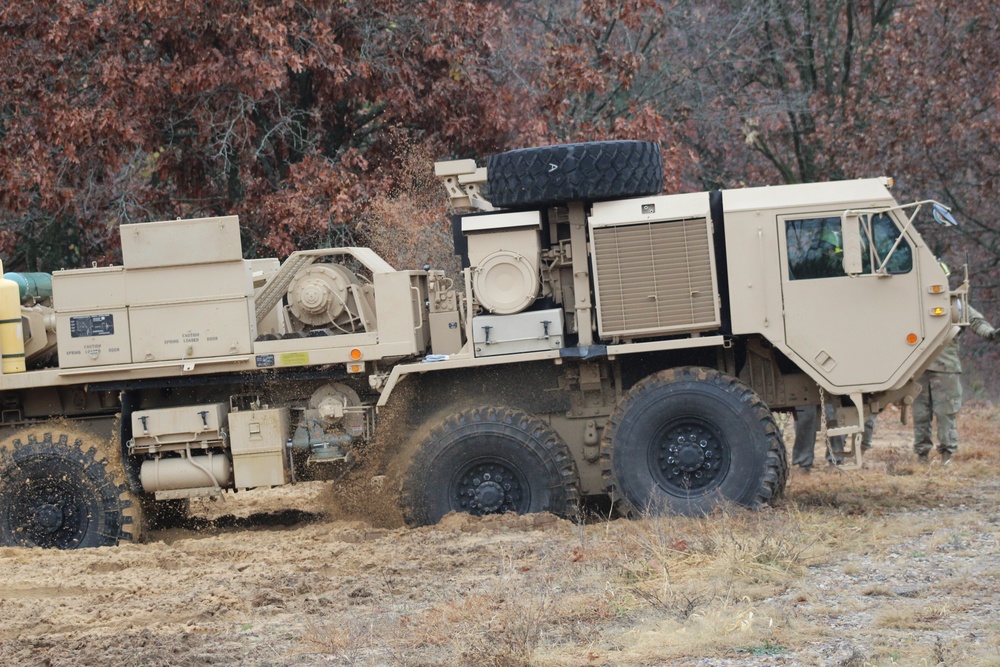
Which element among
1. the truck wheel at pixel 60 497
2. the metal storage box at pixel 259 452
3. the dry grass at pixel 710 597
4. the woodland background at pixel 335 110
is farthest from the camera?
the woodland background at pixel 335 110

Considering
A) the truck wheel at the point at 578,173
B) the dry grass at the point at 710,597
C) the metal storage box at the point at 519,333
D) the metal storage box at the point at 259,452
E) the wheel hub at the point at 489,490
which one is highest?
the truck wheel at the point at 578,173

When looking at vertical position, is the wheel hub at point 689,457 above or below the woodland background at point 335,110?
below

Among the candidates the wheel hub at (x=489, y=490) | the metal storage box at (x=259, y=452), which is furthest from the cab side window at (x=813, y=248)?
the metal storage box at (x=259, y=452)

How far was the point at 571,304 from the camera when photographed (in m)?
11.2

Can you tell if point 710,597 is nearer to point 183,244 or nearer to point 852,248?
point 852,248

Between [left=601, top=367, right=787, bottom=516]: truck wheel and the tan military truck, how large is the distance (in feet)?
0.06

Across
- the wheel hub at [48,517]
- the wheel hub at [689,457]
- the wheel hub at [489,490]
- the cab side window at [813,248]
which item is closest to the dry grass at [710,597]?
the wheel hub at [489,490]

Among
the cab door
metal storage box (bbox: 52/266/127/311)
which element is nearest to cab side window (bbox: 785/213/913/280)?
the cab door

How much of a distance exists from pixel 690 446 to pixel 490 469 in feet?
5.37

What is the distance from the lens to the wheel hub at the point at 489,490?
10875 mm

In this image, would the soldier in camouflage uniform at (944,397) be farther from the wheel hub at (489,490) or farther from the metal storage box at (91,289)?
the metal storage box at (91,289)

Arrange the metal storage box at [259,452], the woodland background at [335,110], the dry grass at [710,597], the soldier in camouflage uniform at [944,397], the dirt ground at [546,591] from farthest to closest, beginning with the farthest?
the woodland background at [335,110] < the soldier in camouflage uniform at [944,397] < the metal storage box at [259,452] < the dirt ground at [546,591] < the dry grass at [710,597]

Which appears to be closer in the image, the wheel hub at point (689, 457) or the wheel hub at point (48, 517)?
the wheel hub at point (689, 457)

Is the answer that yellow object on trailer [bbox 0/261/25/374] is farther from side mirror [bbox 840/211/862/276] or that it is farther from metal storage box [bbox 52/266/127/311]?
side mirror [bbox 840/211/862/276]
